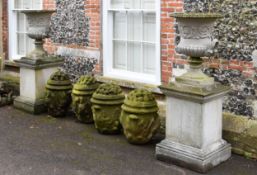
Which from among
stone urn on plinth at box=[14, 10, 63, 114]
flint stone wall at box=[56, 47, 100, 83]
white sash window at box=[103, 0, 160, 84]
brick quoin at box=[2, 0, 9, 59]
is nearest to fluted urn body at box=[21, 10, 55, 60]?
stone urn on plinth at box=[14, 10, 63, 114]

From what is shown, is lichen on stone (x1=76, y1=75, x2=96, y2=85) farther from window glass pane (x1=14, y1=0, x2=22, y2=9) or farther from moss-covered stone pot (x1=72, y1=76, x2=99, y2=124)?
window glass pane (x1=14, y1=0, x2=22, y2=9)

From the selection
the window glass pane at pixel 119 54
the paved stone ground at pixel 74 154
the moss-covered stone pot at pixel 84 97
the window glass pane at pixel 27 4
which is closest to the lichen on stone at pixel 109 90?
the moss-covered stone pot at pixel 84 97

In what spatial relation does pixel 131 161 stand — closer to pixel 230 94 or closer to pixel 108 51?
pixel 230 94

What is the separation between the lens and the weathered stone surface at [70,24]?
715cm

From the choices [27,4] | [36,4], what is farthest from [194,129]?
[27,4]

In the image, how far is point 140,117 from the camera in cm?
552

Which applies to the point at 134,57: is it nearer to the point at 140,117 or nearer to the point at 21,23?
the point at 140,117

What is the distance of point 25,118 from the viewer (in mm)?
7016

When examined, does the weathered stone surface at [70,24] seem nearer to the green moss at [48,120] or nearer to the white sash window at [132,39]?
the white sash window at [132,39]

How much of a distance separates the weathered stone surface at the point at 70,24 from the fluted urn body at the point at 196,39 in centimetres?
253

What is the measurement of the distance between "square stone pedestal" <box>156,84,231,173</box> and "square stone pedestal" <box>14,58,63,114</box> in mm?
2753

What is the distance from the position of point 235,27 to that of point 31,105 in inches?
142

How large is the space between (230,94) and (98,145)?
180 centimetres

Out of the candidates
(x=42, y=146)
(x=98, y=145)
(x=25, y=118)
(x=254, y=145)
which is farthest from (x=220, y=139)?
(x=25, y=118)
